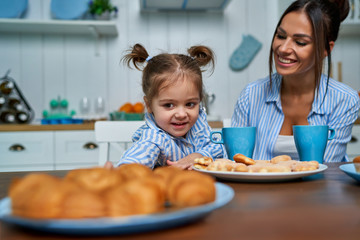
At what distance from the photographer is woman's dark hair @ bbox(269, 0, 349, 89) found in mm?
1406

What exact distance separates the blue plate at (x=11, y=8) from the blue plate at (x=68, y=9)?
0.24 metres

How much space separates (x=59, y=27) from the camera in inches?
109

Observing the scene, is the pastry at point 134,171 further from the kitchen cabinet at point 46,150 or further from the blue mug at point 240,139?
the kitchen cabinet at point 46,150

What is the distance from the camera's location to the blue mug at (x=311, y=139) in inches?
35.0

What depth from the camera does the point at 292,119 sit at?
4.98 feet

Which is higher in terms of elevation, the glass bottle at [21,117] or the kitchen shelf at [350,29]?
the kitchen shelf at [350,29]

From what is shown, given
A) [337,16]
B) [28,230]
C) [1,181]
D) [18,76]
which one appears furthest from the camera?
[18,76]

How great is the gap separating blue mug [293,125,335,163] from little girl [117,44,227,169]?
302mm

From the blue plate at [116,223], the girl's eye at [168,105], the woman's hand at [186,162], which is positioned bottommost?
the woman's hand at [186,162]

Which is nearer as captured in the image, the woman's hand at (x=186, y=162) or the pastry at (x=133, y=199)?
the pastry at (x=133, y=199)

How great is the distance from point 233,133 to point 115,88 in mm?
2220

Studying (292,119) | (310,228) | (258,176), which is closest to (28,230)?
(310,228)

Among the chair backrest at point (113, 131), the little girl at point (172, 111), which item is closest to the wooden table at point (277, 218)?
the little girl at point (172, 111)

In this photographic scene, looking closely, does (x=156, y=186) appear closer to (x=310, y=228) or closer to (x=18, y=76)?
(x=310, y=228)
